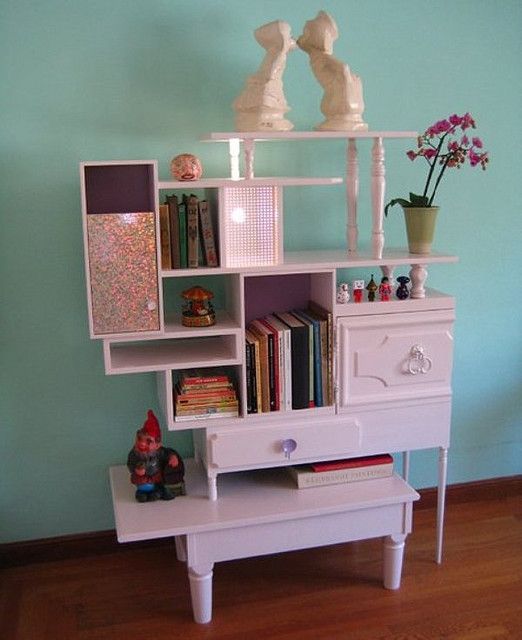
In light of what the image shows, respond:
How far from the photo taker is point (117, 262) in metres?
2.01

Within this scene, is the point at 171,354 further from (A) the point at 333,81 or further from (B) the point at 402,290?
(A) the point at 333,81

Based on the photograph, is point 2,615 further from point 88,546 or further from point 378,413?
point 378,413

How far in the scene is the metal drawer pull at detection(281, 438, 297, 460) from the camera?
7.25 ft

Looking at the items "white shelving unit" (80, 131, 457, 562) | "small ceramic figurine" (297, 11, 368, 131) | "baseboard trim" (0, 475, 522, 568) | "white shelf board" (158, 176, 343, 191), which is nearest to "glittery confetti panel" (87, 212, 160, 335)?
"white shelving unit" (80, 131, 457, 562)

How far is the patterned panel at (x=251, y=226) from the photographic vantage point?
2084 mm

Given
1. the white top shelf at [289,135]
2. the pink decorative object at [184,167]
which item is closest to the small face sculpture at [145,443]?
the pink decorative object at [184,167]

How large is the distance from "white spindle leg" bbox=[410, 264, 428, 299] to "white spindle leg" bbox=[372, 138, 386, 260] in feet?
0.40

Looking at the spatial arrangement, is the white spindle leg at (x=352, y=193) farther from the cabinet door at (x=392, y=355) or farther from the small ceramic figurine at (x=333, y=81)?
the cabinet door at (x=392, y=355)

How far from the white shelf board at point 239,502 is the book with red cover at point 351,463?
2.3 inches

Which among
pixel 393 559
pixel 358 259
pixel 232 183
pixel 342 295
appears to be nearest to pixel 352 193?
pixel 358 259

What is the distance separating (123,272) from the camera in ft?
6.63

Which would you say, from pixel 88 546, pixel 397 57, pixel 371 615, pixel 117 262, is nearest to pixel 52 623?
pixel 88 546

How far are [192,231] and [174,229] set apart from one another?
0.05 metres

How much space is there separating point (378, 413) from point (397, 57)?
1179 mm
